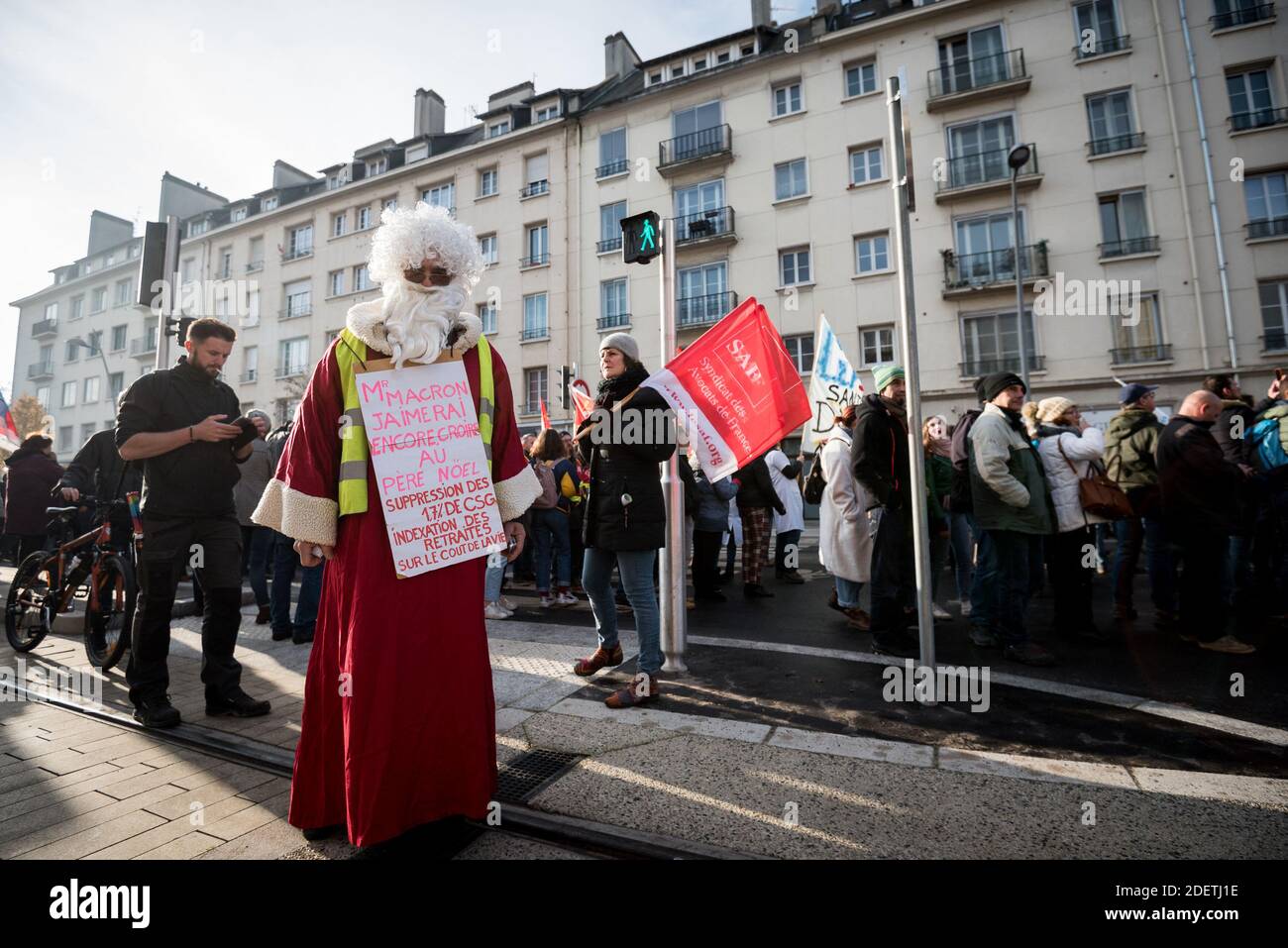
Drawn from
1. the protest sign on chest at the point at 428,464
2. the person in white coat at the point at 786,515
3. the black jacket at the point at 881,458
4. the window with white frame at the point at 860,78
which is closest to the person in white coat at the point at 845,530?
the black jacket at the point at 881,458

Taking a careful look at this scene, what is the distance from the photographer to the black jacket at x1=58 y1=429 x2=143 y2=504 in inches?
233

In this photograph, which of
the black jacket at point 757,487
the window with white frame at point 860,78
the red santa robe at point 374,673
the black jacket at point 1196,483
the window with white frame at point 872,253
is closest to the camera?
the red santa robe at point 374,673

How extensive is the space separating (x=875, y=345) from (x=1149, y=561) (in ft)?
53.0

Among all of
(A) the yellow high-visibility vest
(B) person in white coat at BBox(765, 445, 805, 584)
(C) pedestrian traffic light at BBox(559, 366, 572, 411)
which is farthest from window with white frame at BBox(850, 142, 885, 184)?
(A) the yellow high-visibility vest

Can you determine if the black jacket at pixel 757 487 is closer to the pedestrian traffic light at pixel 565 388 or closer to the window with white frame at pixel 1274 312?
the pedestrian traffic light at pixel 565 388

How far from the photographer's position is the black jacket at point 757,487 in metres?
7.34

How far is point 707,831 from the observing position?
2.22m

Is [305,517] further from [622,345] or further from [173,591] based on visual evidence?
[622,345]

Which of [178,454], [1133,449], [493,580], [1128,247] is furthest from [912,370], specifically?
[1128,247]

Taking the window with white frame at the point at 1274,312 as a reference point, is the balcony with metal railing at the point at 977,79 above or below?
above

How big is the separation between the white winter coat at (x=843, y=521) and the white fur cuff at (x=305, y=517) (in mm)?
3999
